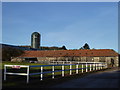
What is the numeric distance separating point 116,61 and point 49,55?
1876cm

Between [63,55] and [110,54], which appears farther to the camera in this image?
[63,55]

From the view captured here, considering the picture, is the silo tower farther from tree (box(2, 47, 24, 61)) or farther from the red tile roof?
tree (box(2, 47, 24, 61))

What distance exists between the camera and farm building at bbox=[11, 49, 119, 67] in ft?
192

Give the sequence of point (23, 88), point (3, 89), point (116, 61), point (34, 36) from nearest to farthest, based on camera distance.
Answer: point (3, 89) → point (23, 88) → point (116, 61) → point (34, 36)

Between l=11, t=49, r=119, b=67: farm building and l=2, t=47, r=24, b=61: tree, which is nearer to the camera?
l=11, t=49, r=119, b=67: farm building

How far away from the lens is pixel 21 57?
6731 centimetres

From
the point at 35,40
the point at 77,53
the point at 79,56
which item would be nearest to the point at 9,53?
the point at 77,53

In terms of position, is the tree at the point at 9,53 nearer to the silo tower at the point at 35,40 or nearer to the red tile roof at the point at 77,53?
the red tile roof at the point at 77,53

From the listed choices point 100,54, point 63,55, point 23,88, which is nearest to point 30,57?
point 63,55

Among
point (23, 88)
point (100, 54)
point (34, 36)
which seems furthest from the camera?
point (34, 36)

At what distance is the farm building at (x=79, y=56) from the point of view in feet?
192

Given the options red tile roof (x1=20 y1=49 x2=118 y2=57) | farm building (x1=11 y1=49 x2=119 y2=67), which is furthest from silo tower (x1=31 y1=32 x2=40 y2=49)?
red tile roof (x1=20 y1=49 x2=118 y2=57)

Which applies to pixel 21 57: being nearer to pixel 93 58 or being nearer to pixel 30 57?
pixel 30 57

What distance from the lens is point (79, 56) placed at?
62.0 meters
